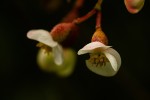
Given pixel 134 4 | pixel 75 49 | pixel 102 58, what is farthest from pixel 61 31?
pixel 75 49

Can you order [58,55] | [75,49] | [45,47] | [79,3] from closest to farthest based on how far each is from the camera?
[58,55] < [45,47] < [79,3] < [75,49]

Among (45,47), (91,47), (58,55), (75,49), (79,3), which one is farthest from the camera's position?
(75,49)

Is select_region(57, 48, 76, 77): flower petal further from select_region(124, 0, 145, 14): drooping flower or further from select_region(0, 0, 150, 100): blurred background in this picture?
select_region(124, 0, 145, 14): drooping flower

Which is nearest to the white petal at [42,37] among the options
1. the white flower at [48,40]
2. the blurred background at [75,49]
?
the white flower at [48,40]

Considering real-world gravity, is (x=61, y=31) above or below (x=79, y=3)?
below

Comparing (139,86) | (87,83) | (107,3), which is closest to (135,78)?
(139,86)

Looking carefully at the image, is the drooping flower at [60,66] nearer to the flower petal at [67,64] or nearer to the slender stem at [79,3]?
the flower petal at [67,64]

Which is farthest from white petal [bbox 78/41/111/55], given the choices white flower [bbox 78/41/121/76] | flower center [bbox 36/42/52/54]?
flower center [bbox 36/42/52/54]

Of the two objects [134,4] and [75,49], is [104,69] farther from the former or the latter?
[75,49]

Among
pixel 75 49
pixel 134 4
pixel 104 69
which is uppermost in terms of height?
pixel 75 49

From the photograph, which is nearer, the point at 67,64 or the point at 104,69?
the point at 104,69
